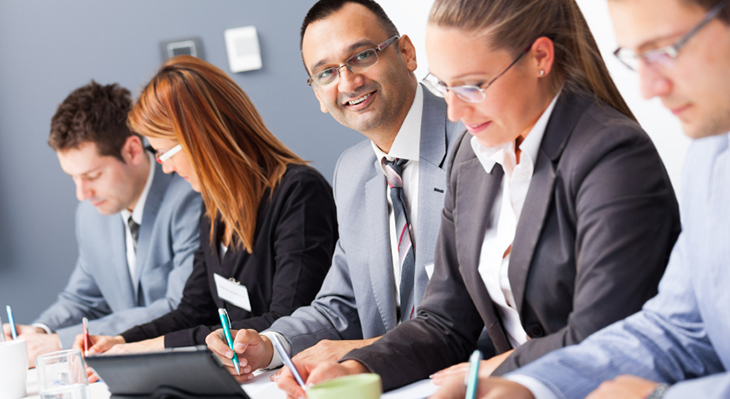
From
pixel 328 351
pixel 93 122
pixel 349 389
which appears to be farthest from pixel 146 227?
pixel 349 389

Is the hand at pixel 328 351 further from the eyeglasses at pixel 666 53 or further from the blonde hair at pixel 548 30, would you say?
the eyeglasses at pixel 666 53

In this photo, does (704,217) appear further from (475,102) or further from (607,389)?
(475,102)

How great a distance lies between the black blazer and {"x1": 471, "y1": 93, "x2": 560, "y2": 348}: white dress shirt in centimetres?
91

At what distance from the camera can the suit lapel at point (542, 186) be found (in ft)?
3.82

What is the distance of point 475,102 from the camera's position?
122 centimetres

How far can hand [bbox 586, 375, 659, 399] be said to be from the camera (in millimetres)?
808

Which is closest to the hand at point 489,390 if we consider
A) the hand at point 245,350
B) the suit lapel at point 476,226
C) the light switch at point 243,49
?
the suit lapel at point 476,226

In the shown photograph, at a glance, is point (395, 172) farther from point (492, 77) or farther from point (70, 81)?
point (70, 81)

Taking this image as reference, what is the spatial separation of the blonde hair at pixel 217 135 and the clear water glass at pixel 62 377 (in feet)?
3.06

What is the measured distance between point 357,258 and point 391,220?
0.16 meters

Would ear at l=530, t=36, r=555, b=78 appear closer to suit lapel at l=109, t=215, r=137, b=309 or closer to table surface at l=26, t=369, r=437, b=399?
table surface at l=26, t=369, r=437, b=399

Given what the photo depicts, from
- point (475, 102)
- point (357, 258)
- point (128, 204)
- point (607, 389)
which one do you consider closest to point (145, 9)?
point (128, 204)

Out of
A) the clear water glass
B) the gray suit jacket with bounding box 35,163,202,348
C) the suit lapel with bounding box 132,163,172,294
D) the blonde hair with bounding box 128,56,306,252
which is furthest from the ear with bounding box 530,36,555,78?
the suit lapel with bounding box 132,163,172,294

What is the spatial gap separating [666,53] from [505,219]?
1.80 ft
